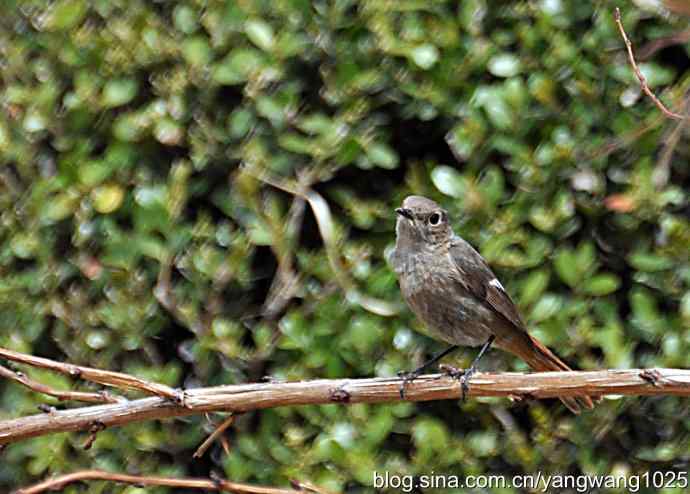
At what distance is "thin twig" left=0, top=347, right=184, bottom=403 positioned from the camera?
225cm

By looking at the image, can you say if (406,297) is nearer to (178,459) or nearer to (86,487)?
(178,459)

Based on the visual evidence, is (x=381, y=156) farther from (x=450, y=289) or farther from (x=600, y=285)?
(x=600, y=285)

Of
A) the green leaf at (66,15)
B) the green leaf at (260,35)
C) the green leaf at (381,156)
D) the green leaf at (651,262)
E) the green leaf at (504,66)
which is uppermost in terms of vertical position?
the green leaf at (66,15)

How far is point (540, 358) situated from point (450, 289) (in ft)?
1.20

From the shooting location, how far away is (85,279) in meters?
3.74

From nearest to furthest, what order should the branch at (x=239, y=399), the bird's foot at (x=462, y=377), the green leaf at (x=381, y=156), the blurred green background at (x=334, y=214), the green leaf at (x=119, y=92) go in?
the branch at (x=239, y=399) < the bird's foot at (x=462, y=377) < the blurred green background at (x=334, y=214) < the green leaf at (x=381, y=156) < the green leaf at (x=119, y=92)

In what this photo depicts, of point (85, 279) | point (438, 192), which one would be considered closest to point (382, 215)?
point (438, 192)

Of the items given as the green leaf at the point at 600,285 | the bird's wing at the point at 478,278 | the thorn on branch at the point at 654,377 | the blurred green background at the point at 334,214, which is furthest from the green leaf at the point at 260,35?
the thorn on branch at the point at 654,377

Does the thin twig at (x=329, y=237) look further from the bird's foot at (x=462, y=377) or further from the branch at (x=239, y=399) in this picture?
the branch at (x=239, y=399)

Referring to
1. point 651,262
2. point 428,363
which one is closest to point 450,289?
point 428,363

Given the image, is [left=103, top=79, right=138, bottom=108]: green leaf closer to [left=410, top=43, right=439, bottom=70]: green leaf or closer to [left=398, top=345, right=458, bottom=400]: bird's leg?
[left=410, top=43, right=439, bottom=70]: green leaf

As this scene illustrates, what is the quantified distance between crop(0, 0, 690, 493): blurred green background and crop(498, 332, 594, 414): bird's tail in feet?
0.19

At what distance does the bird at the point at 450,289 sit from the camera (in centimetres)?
330

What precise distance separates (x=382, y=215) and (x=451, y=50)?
55 cm
